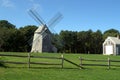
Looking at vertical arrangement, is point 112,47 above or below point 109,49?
above

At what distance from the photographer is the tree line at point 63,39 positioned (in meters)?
88.6

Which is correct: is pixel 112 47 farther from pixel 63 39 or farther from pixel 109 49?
pixel 63 39

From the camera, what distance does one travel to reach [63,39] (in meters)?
109

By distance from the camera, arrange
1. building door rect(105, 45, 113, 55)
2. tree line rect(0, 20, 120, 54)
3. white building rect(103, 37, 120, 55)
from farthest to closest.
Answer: tree line rect(0, 20, 120, 54) < building door rect(105, 45, 113, 55) < white building rect(103, 37, 120, 55)

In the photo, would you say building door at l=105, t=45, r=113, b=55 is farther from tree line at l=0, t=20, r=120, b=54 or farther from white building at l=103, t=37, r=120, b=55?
tree line at l=0, t=20, r=120, b=54

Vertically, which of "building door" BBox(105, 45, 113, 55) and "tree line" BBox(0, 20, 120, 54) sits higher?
"tree line" BBox(0, 20, 120, 54)

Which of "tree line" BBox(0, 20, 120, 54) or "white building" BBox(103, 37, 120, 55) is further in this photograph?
"tree line" BBox(0, 20, 120, 54)

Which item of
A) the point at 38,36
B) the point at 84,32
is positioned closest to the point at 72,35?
the point at 84,32

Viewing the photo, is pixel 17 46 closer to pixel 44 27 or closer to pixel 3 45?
pixel 3 45

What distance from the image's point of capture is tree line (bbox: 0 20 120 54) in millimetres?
88625

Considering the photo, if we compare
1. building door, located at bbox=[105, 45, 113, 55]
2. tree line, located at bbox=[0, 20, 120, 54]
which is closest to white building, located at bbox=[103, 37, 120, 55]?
building door, located at bbox=[105, 45, 113, 55]

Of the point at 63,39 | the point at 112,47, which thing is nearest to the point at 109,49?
the point at 112,47

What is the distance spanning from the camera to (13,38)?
89.1 metres

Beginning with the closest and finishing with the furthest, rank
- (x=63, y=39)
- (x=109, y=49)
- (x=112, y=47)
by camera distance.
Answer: (x=112, y=47), (x=109, y=49), (x=63, y=39)
